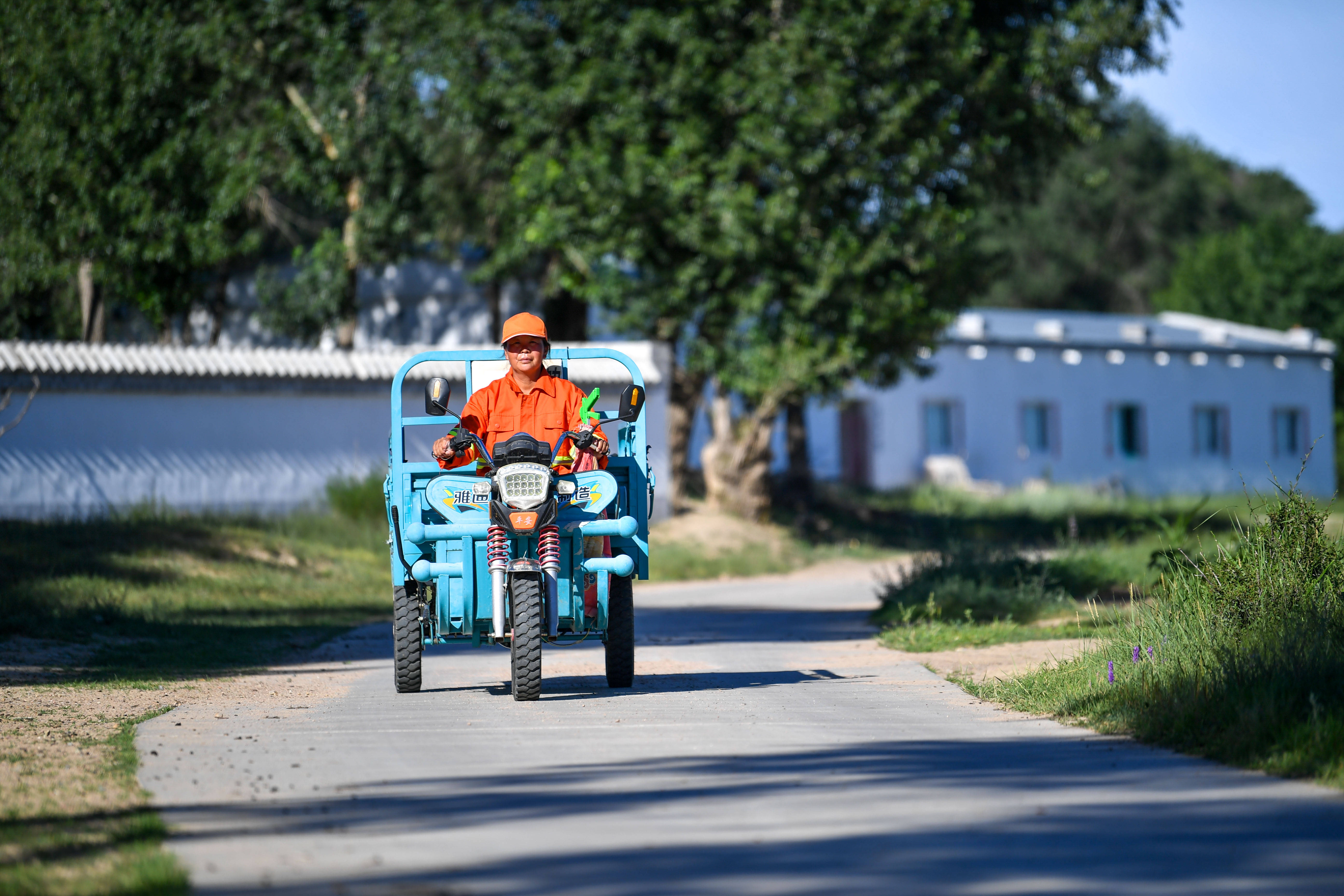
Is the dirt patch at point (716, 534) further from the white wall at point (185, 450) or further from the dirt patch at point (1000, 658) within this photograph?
the dirt patch at point (1000, 658)

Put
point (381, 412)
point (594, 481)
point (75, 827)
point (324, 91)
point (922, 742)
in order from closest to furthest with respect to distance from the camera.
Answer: point (75, 827) < point (922, 742) < point (594, 481) < point (381, 412) < point (324, 91)

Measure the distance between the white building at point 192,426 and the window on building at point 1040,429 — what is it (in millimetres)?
20211

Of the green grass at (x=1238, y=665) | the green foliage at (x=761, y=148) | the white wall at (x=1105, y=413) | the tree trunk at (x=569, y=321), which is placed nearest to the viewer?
the green grass at (x=1238, y=665)

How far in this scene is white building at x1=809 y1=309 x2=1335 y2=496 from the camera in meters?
41.1

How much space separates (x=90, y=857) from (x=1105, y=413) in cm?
4250

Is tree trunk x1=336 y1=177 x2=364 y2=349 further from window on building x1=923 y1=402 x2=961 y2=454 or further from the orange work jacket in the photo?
the orange work jacket

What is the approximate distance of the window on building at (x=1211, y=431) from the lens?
→ 155 ft

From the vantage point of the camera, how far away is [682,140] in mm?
25156

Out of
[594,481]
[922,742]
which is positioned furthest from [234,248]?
[922,742]

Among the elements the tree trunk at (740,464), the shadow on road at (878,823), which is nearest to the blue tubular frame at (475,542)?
the shadow on road at (878,823)

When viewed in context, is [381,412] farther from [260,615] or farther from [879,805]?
[879,805]

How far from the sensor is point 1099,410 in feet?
147

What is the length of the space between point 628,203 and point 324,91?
6478 millimetres

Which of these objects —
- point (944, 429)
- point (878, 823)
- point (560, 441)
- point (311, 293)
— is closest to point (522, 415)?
point (560, 441)
